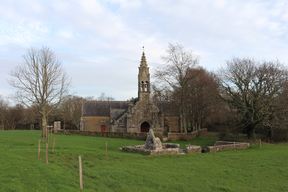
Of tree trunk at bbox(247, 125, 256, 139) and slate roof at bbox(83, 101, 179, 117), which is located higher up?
slate roof at bbox(83, 101, 179, 117)

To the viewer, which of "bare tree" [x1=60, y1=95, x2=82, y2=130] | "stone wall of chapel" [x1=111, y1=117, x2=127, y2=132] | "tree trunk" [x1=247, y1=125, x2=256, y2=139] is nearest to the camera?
"tree trunk" [x1=247, y1=125, x2=256, y2=139]

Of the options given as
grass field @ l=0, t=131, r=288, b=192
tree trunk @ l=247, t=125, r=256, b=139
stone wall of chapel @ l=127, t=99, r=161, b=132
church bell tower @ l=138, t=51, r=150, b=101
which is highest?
church bell tower @ l=138, t=51, r=150, b=101

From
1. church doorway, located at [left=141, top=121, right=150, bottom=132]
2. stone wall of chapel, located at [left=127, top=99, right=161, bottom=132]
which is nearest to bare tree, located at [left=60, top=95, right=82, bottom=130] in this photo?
stone wall of chapel, located at [left=127, top=99, right=161, bottom=132]

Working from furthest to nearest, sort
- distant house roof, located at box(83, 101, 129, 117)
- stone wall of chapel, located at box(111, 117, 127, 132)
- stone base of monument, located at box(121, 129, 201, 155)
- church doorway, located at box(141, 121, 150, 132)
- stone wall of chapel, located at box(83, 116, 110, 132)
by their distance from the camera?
distant house roof, located at box(83, 101, 129, 117), stone wall of chapel, located at box(83, 116, 110, 132), church doorway, located at box(141, 121, 150, 132), stone wall of chapel, located at box(111, 117, 127, 132), stone base of monument, located at box(121, 129, 201, 155)

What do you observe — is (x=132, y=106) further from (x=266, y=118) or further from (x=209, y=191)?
(x=209, y=191)

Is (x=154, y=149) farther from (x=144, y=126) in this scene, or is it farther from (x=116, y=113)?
(x=116, y=113)

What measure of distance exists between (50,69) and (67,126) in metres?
35.0

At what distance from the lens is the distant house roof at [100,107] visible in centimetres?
4409

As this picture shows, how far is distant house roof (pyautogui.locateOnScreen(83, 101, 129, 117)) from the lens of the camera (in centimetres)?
4409

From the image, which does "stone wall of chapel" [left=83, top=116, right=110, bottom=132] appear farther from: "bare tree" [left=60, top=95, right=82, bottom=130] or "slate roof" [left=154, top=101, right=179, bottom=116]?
"bare tree" [left=60, top=95, right=82, bottom=130]

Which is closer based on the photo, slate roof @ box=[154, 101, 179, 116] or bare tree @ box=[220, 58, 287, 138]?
bare tree @ box=[220, 58, 287, 138]

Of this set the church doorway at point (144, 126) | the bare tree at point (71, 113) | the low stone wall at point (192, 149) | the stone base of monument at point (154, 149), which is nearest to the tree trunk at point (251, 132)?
the low stone wall at point (192, 149)

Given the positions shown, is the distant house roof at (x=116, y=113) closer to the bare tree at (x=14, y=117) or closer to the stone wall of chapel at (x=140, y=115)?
the stone wall of chapel at (x=140, y=115)

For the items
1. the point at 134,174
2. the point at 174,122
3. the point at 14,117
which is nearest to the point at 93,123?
the point at 174,122
